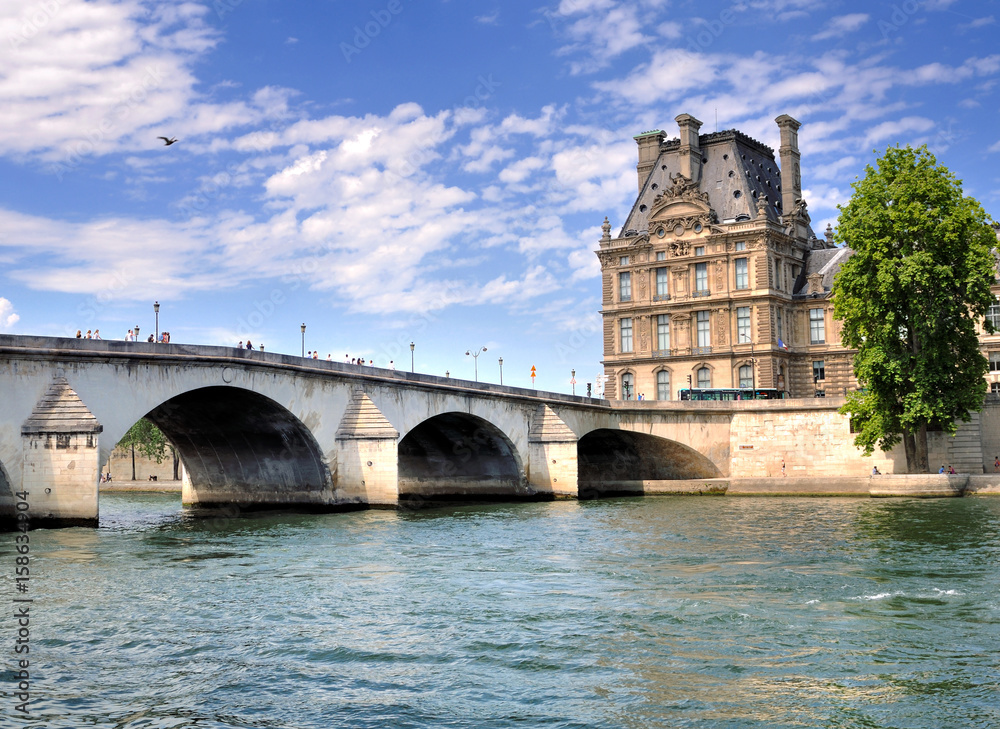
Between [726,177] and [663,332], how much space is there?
13.4 metres

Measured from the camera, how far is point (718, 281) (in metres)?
81.8

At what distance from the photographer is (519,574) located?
27281 mm

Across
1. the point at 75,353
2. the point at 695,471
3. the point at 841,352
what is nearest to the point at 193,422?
the point at 75,353

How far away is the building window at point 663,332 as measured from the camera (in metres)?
84.1

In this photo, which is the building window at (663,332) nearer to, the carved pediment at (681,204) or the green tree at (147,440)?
the carved pediment at (681,204)

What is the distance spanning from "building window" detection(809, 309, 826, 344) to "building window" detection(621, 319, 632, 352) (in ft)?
46.4

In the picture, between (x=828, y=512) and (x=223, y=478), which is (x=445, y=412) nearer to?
(x=223, y=478)

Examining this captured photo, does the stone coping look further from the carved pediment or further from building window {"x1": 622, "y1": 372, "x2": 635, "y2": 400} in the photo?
the carved pediment

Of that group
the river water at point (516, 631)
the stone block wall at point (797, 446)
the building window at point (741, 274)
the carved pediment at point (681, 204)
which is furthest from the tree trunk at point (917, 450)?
the carved pediment at point (681, 204)

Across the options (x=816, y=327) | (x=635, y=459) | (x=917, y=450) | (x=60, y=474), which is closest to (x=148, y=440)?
(x=635, y=459)

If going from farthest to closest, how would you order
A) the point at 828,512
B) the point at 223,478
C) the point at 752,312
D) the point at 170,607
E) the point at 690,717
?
the point at 752,312 → the point at 223,478 → the point at 828,512 → the point at 170,607 → the point at 690,717

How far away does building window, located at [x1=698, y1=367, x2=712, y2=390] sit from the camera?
82.1 metres

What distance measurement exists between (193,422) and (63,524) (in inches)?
533

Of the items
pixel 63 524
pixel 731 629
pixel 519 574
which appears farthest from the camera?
pixel 63 524
